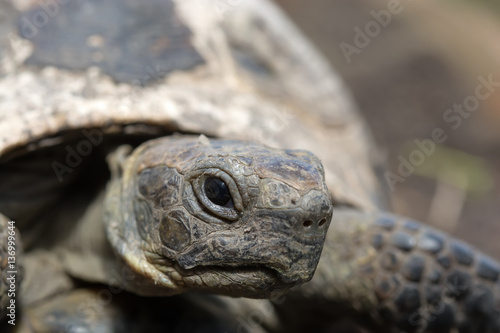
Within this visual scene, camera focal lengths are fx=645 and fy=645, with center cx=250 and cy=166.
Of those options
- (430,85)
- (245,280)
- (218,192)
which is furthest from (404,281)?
(430,85)

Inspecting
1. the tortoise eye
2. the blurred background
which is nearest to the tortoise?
the tortoise eye

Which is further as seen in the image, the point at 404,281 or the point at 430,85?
the point at 430,85

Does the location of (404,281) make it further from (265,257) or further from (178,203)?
(178,203)

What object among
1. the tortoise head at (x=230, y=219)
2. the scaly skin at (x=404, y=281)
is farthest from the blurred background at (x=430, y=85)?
the tortoise head at (x=230, y=219)

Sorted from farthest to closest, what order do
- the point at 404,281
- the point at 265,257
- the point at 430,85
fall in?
Result: 1. the point at 430,85
2. the point at 404,281
3. the point at 265,257

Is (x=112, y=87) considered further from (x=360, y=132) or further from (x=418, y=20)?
(x=418, y=20)

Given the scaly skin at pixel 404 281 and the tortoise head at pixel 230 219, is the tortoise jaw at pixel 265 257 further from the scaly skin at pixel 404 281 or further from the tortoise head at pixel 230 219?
the scaly skin at pixel 404 281

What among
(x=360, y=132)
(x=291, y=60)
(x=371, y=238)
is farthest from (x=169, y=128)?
(x=360, y=132)
